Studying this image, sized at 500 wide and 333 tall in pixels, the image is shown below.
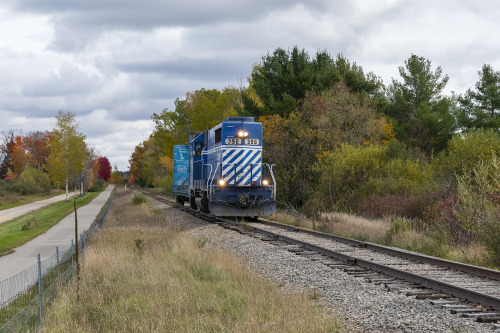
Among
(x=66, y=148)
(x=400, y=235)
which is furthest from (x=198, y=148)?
(x=66, y=148)

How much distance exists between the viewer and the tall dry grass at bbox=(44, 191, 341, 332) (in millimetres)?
6492

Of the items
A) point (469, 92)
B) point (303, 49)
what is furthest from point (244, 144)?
point (469, 92)

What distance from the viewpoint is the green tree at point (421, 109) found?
43650 mm

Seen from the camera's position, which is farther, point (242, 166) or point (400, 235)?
point (242, 166)

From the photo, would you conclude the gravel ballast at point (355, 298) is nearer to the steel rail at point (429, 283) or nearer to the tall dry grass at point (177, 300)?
the tall dry grass at point (177, 300)

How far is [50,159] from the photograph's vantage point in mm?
56812

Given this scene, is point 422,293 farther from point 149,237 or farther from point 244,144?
point 244,144

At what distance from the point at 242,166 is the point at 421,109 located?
29467mm

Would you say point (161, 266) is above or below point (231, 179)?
below

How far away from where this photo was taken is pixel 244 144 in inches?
838

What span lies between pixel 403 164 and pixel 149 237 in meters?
13.0

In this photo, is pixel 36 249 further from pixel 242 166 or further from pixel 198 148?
pixel 198 148

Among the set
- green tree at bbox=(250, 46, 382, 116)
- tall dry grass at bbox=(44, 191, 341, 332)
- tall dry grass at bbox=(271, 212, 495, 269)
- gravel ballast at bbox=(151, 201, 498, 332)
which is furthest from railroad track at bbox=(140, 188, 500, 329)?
green tree at bbox=(250, 46, 382, 116)

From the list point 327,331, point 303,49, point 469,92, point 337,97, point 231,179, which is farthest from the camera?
point 469,92
